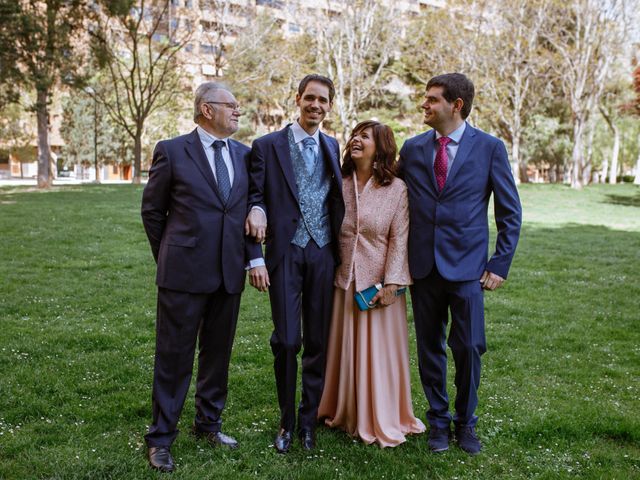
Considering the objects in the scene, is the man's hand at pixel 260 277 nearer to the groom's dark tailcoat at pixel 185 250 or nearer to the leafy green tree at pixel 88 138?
the groom's dark tailcoat at pixel 185 250

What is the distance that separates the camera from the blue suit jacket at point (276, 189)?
Answer: 13.7ft

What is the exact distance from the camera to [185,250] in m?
4.02

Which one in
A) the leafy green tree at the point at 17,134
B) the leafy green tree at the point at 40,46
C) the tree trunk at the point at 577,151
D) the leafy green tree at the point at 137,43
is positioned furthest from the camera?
the leafy green tree at the point at 17,134

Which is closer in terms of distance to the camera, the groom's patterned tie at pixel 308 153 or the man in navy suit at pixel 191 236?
the man in navy suit at pixel 191 236

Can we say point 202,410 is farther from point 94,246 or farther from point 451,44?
point 451,44

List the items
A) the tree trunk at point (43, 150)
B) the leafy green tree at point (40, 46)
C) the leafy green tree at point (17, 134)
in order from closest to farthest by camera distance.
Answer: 1. the leafy green tree at point (40, 46)
2. the tree trunk at point (43, 150)
3. the leafy green tree at point (17, 134)

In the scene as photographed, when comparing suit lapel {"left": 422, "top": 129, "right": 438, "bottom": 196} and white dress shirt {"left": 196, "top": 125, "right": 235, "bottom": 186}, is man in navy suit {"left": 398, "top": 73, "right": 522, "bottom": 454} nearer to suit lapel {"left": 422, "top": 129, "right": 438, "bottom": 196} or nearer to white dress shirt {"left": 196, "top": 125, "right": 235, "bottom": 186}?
suit lapel {"left": 422, "top": 129, "right": 438, "bottom": 196}

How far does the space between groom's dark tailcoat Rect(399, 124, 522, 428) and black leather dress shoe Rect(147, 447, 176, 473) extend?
192 centimetres

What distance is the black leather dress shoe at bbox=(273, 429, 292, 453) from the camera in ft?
14.1

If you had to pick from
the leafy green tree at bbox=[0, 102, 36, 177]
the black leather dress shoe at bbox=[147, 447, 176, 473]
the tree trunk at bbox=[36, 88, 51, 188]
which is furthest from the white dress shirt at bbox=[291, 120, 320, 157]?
the leafy green tree at bbox=[0, 102, 36, 177]

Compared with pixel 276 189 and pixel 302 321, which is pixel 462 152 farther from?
pixel 302 321

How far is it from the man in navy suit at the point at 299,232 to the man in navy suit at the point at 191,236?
161 mm

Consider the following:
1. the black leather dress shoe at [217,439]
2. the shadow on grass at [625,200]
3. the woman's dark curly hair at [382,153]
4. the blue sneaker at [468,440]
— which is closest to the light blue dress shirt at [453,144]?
the woman's dark curly hair at [382,153]

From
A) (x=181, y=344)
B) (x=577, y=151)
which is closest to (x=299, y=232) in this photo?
(x=181, y=344)
